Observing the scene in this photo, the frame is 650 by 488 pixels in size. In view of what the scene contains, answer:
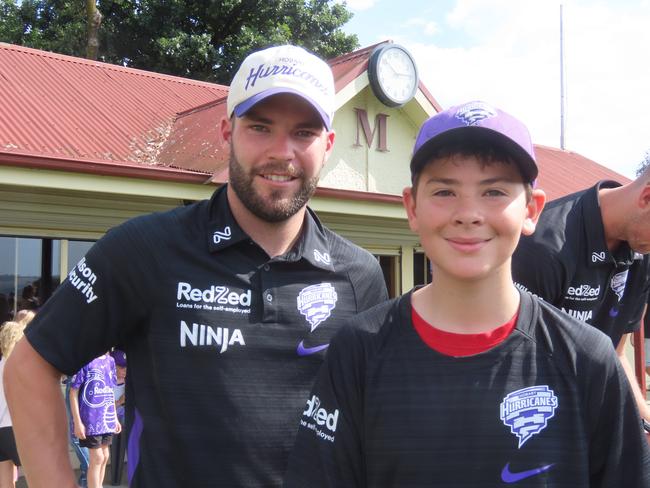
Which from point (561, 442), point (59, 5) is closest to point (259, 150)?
point (561, 442)

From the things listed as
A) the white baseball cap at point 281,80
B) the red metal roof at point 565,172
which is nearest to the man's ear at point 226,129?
the white baseball cap at point 281,80

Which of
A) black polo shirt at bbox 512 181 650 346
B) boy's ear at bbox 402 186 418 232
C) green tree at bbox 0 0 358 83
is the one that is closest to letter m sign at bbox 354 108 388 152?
black polo shirt at bbox 512 181 650 346

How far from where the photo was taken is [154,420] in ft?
6.35

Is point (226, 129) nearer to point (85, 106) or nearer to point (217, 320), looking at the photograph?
point (217, 320)

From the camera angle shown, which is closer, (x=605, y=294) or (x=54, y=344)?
(x=54, y=344)

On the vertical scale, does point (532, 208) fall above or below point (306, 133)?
below

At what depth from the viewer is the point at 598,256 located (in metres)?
2.85

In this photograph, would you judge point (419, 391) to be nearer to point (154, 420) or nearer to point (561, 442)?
point (561, 442)

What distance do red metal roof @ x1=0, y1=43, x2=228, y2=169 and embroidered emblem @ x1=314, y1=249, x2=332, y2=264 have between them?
228 inches

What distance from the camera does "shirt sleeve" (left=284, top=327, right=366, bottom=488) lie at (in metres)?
1.56

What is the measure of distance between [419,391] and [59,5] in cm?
2313

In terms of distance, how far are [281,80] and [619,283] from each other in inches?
72.2

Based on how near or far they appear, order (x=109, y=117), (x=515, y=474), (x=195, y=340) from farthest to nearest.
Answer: (x=109, y=117) < (x=195, y=340) < (x=515, y=474)

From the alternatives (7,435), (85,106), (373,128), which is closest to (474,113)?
(7,435)
